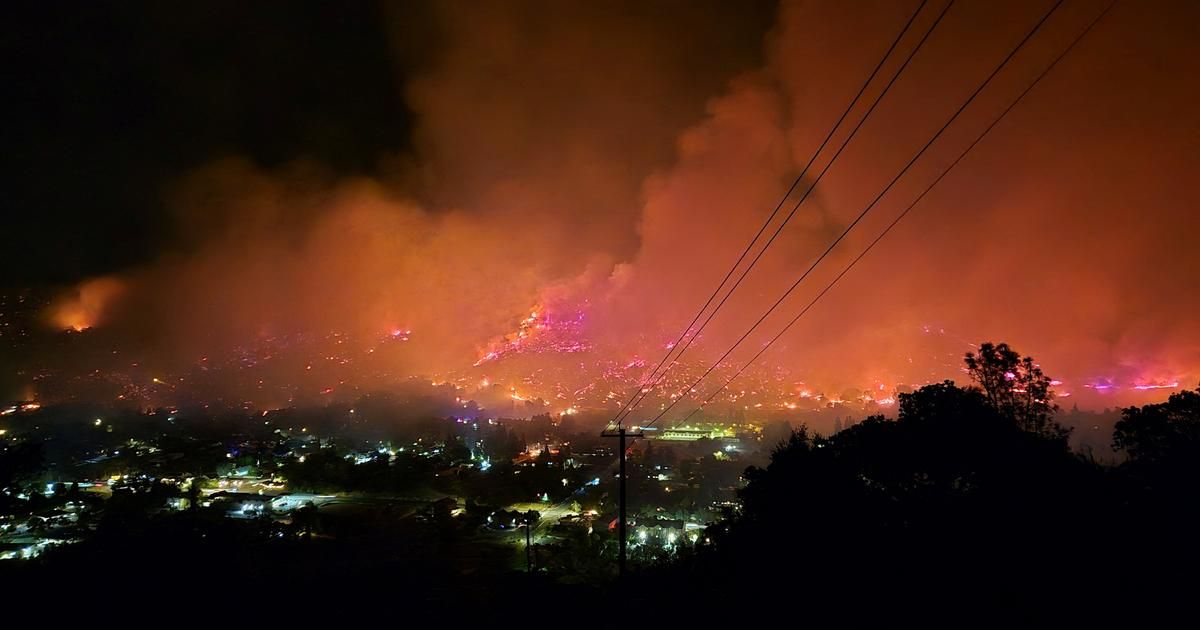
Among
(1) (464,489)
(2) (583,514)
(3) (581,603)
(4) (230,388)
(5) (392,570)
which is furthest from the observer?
(4) (230,388)

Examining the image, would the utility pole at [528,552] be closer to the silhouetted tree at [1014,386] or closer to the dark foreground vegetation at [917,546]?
the dark foreground vegetation at [917,546]

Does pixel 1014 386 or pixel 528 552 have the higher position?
pixel 1014 386

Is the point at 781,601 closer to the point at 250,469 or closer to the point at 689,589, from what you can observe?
the point at 689,589

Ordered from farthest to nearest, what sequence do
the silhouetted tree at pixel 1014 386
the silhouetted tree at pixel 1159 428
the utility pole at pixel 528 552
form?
1. the utility pole at pixel 528 552
2. the silhouetted tree at pixel 1014 386
3. the silhouetted tree at pixel 1159 428

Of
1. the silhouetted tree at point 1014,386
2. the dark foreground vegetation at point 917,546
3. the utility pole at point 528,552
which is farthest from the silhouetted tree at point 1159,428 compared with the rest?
the utility pole at point 528,552

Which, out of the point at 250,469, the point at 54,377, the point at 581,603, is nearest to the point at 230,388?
the point at 54,377

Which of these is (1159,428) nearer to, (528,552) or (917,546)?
(917,546)

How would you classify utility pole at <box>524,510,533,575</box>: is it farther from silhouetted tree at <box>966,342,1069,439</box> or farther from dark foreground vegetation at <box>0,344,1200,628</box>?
silhouetted tree at <box>966,342,1069,439</box>

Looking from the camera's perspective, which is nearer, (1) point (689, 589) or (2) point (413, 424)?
(1) point (689, 589)

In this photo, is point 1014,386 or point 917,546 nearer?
point 917,546

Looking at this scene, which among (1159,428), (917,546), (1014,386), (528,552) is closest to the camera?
(917,546)

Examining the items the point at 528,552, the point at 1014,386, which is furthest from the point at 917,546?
the point at 528,552
